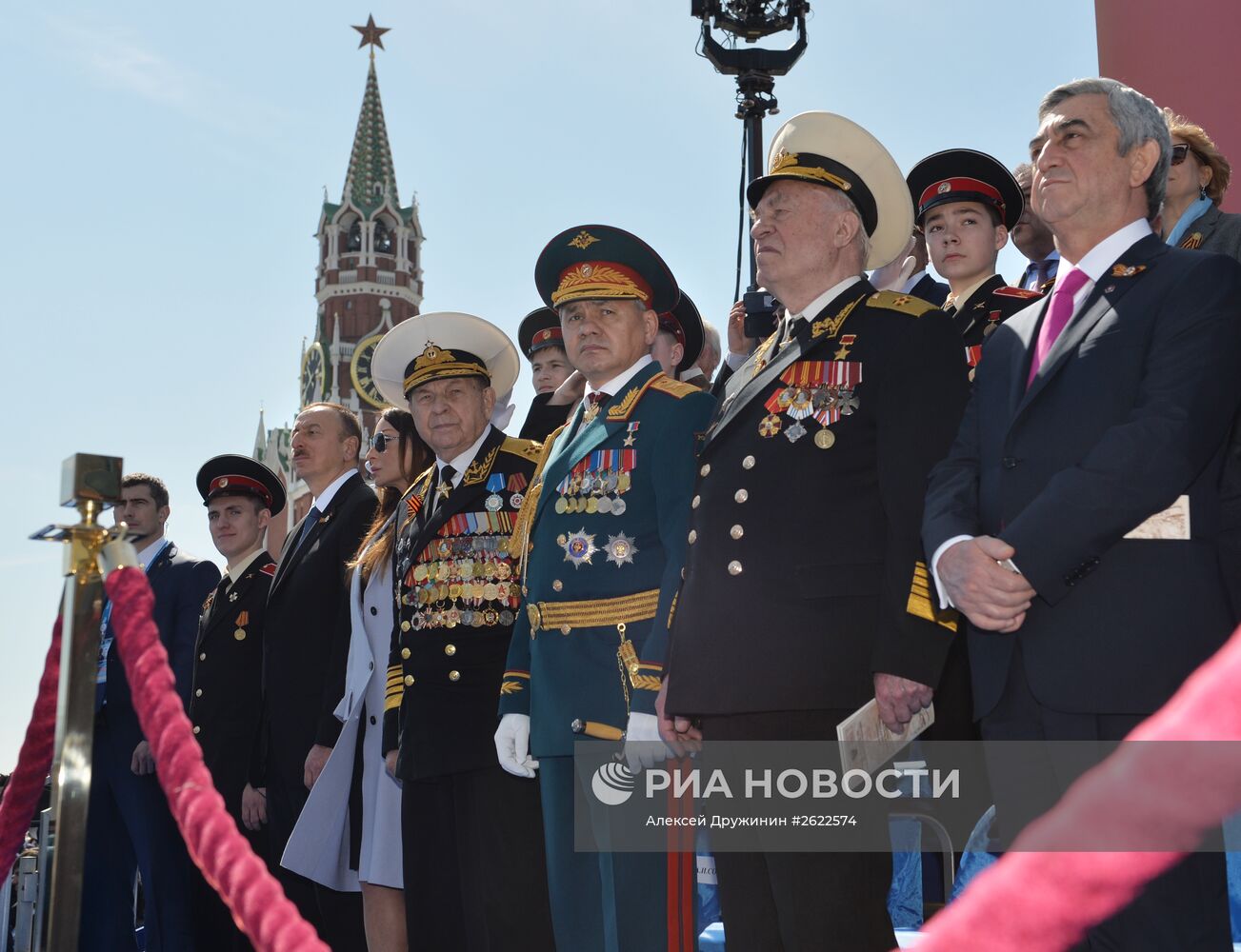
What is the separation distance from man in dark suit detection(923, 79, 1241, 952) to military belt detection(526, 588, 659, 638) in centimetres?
92

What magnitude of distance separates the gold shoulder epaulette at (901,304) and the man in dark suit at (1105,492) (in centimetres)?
30

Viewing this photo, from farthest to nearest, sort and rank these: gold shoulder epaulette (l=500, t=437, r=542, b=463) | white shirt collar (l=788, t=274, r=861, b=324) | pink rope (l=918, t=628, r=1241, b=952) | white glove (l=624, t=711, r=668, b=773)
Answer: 1. gold shoulder epaulette (l=500, t=437, r=542, b=463)
2. white shirt collar (l=788, t=274, r=861, b=324)
3. white glove (l=624, t=711, r=668, b=773)
4. pink rope (l=918, t=628, r=1241, b=952)

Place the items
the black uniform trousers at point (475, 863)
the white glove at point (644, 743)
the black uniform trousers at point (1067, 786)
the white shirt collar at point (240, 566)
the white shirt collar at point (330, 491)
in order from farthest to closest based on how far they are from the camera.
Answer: the white shirt collar at point (240, 566) < the white shirt collar at point (330, 491) < the black uniform trousers at point (475, 863) < the white glove at point (644, 743) < the black uniform trousers at point (1067, 786)

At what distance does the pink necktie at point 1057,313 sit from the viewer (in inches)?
112

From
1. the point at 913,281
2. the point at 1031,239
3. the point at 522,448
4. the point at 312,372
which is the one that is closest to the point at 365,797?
the point at 522,448

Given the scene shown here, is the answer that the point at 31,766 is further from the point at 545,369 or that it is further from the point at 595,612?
the point at 545,369

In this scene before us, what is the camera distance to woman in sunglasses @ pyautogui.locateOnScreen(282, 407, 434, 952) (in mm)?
4527

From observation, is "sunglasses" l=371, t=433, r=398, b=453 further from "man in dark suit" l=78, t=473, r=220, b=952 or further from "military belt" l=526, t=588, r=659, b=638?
"military belt" l=526, t=588, r=659, b=638

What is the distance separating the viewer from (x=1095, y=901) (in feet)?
4.25

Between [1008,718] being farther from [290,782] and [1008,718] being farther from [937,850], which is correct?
[290,782]

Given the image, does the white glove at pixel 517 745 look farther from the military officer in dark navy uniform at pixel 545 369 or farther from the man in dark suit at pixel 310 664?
the military officer in dark navy uniform at pixel 545 369

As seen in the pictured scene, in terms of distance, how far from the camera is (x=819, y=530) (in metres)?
2.99

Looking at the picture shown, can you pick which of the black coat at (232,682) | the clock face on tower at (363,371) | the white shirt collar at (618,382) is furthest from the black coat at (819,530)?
the clock face on tower at (363,371)

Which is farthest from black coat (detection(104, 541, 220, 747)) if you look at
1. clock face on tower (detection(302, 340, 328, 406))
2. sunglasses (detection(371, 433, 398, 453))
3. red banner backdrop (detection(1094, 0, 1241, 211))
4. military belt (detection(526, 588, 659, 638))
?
clock face on tower (detection(302, 340, 328, 406))
